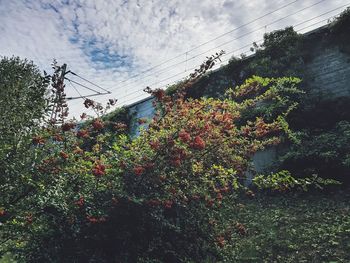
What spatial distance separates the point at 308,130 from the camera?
37.3 feet

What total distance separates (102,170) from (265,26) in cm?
1178

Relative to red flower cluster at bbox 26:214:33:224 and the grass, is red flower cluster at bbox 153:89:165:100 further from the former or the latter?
the grass

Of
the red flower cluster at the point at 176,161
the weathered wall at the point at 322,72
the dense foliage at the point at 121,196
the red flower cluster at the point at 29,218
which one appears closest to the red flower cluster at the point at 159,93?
the dense foliage at the point at 121,196

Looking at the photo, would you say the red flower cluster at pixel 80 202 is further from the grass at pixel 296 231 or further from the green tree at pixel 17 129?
the grass at pixel 296 231

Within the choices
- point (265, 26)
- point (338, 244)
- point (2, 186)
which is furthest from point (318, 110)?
point (2, 186)

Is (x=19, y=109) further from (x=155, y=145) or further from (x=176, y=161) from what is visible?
(x=176, y=161)

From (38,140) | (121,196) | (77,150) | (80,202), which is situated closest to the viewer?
(80,202)

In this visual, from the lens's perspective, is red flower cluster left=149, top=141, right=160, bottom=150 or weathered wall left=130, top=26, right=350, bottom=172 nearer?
red flower cluster left=149, top=141, right=160, bottom=150

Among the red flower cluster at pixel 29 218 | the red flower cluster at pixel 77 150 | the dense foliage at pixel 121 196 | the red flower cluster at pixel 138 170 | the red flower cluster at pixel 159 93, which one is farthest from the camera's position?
the red flower cluster at pixel 159 93

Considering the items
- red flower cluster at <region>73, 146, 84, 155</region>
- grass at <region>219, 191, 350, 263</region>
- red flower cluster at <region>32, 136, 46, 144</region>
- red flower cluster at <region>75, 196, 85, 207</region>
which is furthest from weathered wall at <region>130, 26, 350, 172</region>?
red flower cluster at <region>32, 136, 46, 144</region>

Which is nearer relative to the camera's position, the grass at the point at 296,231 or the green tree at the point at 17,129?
the green tree at the point at 17,129

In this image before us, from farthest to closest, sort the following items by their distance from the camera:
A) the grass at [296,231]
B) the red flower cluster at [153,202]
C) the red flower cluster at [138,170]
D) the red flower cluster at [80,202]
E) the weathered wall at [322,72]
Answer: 1. the weathered wall at [322,72]
2. the grass at [296,231]
3. the red flower cluster at [153,202]
4. the red flower cluster at [138,170]
5. the red flower cluster at [80,202]

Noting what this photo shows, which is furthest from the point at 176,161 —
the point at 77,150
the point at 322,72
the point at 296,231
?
the point at 322,72

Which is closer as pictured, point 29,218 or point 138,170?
point 29,218
